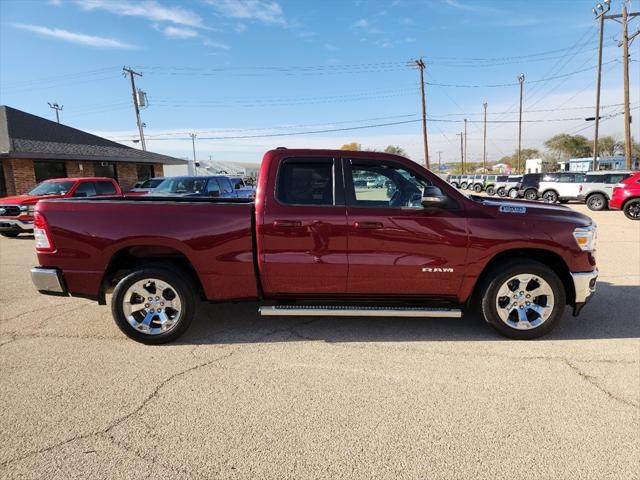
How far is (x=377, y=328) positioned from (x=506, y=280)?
138 cm

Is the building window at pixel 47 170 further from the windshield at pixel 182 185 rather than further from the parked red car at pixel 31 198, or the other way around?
the windshield at pixel 182 185

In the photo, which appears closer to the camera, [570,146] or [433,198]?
[433,198]

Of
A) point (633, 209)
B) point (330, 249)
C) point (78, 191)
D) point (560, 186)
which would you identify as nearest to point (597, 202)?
point (560, 186)

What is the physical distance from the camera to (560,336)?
13.6ft

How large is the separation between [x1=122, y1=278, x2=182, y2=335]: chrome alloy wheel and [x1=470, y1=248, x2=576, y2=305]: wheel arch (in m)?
3.01

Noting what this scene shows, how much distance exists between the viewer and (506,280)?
396cm

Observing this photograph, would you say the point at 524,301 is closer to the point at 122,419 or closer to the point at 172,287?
the point at 172,287

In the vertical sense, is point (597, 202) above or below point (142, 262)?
below

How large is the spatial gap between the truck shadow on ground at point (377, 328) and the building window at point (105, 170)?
78.0ft

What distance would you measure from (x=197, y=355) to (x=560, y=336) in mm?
3610

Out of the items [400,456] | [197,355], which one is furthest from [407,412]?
[197,355]

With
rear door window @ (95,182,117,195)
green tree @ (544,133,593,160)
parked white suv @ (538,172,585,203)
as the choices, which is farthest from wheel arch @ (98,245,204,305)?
green tree @ (544,133,593,160)

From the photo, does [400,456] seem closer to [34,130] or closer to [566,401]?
[566,401]

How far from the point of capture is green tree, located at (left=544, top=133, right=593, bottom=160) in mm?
87125
